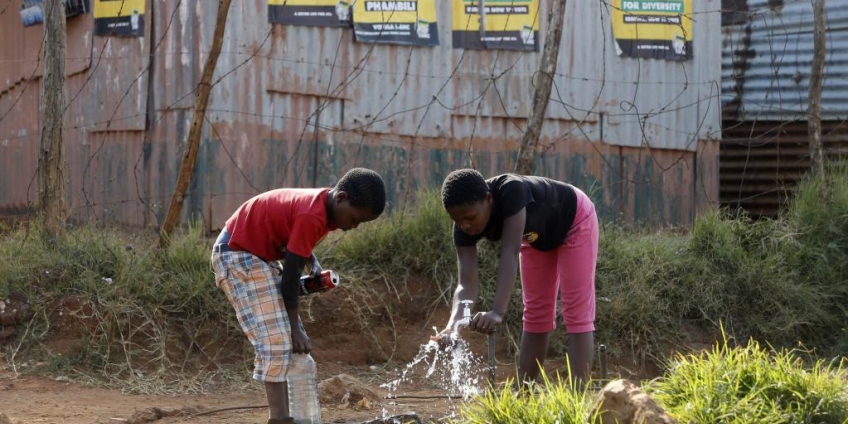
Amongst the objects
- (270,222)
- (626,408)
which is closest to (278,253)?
(270,222)

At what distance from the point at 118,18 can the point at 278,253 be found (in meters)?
4.53

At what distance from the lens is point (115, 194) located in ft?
28.6

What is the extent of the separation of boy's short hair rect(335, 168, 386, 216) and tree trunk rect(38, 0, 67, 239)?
3.04 metres

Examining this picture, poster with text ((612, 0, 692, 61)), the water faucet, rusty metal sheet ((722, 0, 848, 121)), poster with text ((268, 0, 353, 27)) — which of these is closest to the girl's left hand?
the water faucet

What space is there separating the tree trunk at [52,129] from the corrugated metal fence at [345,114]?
2.56 feet

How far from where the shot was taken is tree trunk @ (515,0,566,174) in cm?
724

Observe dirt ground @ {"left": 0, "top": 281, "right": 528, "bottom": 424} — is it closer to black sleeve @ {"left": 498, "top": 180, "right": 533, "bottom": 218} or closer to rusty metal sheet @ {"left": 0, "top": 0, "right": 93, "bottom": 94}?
black sleeve @ {"left": 498, "top": 180, "right": 533, "bottom": 218}

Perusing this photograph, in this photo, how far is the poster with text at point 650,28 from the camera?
9.48 meters

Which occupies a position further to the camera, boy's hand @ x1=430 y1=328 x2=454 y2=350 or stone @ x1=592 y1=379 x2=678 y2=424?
boy's hand @ x1=430 y1=328 x2=454 y2=350

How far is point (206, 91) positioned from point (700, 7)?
5449mm

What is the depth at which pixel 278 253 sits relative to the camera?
4.48m

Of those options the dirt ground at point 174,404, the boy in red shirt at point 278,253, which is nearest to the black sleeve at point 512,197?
the boy in red shirt at point 278,253

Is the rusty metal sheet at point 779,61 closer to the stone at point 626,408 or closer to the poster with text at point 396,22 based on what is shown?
the poster with text at point 396,22

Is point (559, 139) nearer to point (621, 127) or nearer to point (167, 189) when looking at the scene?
point (621, 127)
